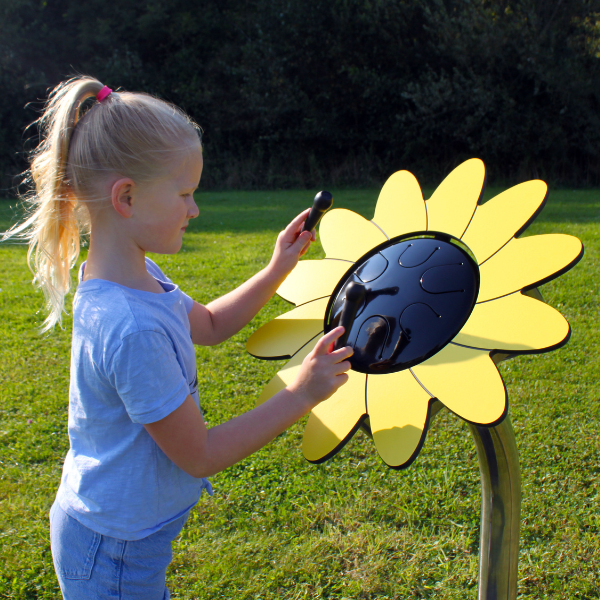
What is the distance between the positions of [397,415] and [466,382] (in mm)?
123

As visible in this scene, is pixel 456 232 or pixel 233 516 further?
pixel 233 516

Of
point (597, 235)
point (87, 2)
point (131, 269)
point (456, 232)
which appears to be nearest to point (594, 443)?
point (456, 232)

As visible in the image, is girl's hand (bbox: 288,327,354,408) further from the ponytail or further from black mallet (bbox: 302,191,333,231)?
the ponytail

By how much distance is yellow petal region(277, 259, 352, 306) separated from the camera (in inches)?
47.9

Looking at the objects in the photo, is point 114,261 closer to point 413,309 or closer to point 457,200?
point 413,309

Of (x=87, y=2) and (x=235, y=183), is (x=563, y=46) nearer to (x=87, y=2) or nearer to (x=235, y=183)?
(x=235, y=183)

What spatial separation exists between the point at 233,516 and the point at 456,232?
1.37m

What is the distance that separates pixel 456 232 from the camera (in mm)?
1097

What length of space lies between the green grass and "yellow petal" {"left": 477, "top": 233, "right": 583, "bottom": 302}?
109 cm

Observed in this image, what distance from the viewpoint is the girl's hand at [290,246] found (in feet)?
4.14

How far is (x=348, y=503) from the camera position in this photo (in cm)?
200

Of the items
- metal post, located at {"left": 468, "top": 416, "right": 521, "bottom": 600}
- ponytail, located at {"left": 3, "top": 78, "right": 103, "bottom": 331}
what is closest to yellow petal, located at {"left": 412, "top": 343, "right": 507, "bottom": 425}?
metal post, located at {"left": 468, "top": 416, "right": 521, "bottom": 600}

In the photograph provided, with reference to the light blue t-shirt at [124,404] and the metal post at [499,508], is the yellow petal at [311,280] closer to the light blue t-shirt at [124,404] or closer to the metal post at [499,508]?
A: the light blue t-shirt at [124,404]

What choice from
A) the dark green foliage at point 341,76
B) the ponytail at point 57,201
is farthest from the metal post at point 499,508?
the dark green foliage at point 341,76
